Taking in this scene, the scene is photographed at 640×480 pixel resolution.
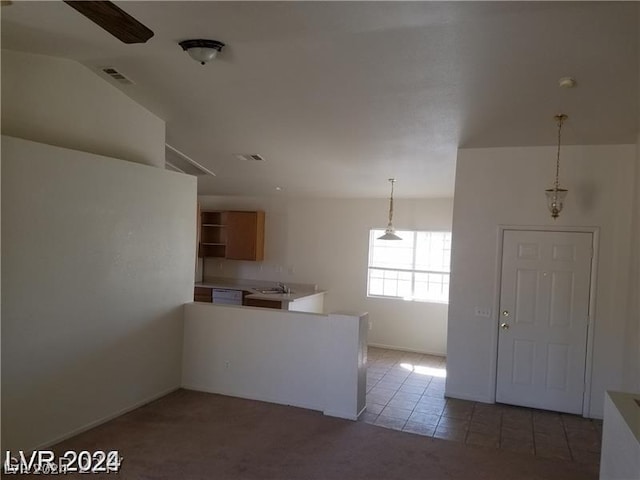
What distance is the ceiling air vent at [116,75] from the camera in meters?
3.86

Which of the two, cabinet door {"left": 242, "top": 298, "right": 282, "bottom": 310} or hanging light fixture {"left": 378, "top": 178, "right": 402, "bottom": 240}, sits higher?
hanging light fixture {"left": 378, "top": 178, "right": 402, "bottom": 240}

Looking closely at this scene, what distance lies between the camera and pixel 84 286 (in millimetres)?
3676

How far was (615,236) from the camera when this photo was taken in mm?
4410

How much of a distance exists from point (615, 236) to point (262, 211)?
5.38 meters

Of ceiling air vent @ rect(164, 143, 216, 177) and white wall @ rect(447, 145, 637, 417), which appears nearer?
white wall @ rect(447, 145, 637, 417)

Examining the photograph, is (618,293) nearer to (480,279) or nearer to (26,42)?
(480,279)

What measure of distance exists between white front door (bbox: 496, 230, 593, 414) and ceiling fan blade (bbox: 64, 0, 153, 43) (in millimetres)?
3777

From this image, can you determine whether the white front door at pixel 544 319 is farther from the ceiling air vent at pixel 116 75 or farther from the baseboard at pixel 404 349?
the ceiling air vent at pixel 116 75

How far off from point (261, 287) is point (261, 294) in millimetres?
953

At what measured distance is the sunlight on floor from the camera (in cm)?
595

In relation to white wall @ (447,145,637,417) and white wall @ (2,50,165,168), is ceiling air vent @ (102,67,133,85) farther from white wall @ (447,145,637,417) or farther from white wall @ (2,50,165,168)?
white wall @ (447,145,637,417)

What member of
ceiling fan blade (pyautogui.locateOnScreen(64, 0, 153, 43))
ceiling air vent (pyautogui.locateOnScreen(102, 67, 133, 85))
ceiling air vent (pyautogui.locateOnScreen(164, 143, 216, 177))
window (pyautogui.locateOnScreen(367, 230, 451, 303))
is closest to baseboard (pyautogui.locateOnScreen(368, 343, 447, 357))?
window (pyautogui.locateOnScreen(367, 230, 451, 303))

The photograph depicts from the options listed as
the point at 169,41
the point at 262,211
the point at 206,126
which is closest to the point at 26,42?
the point at 169,41

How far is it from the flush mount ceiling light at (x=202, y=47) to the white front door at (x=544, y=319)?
131 inches
